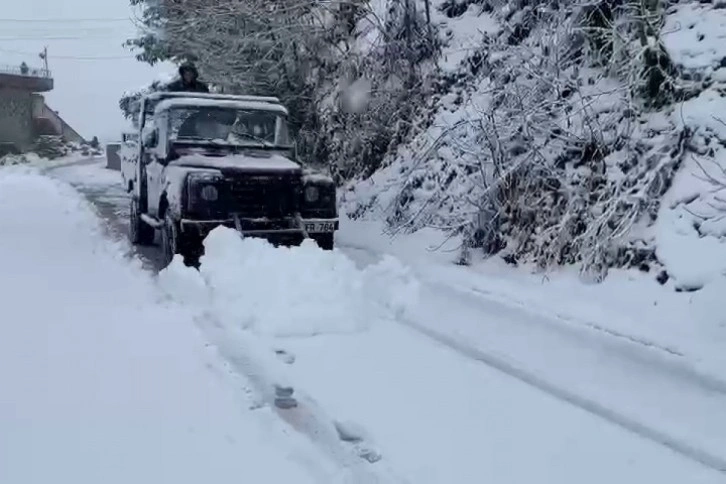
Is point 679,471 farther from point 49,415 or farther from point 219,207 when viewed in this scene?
point 219,207

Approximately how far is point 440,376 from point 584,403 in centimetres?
103

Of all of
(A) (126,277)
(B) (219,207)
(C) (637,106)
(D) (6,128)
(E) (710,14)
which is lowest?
(D) (6,128)

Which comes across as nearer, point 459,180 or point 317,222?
point 317,222

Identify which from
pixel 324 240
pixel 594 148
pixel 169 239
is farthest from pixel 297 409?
pixel 594 148

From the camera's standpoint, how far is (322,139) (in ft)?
56.5

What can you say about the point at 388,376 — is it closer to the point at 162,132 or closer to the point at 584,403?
the point at 584,403

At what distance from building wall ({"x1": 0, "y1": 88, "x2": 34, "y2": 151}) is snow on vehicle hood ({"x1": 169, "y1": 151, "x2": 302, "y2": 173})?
42.7 metres

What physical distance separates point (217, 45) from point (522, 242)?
10.9m

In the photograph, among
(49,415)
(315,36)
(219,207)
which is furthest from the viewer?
(315,36)

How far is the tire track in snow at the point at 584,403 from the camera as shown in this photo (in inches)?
174

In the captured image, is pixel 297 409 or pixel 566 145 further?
pixel 566 145

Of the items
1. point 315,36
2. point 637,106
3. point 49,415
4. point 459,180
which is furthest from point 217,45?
point 49,415

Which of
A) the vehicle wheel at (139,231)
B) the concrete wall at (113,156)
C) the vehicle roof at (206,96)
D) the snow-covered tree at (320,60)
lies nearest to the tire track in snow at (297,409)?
the vehicle roof at (206,96)

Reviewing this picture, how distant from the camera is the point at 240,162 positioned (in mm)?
9625
